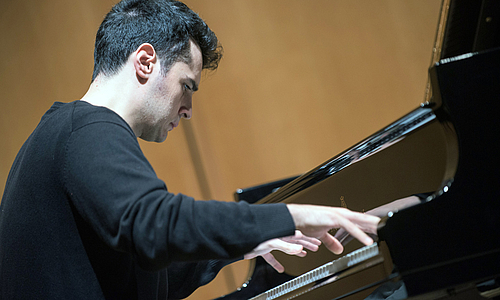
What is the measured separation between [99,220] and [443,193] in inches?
27.3

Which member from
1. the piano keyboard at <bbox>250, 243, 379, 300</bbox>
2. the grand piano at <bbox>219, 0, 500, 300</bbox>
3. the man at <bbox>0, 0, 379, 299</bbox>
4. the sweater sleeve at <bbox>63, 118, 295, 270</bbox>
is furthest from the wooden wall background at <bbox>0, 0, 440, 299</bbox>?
the sweater sleeve at <bbox>63, 118, 295, 270</bbox>

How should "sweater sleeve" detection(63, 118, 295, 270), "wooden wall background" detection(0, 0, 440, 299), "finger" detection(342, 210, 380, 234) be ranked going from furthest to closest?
1. "wooden wall background" detection(0, 0, 440, 299)
2. "finger" detection(342, 210, 380, 234)
3. "sweater sleeve" detection(63, 118, 295, 270)

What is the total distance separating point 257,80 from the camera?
3074 mm

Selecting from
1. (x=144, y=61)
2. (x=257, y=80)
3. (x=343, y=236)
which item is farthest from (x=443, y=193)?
(x=257, y=80)

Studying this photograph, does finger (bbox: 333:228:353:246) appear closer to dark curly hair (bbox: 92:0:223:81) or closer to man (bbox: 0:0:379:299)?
man (bbox: 0:0:379:299)

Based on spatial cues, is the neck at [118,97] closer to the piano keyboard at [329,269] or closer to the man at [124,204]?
the man at [124,204]

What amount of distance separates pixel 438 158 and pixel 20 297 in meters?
1.01

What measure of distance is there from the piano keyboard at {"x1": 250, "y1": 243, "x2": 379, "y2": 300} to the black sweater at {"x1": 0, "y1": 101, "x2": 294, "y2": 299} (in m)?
0.24

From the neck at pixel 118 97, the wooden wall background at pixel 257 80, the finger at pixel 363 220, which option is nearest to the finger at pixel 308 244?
the finger at pixel 363 220

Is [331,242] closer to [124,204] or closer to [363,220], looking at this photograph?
[363,220]

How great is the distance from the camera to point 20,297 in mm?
846

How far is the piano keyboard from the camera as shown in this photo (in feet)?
2.78

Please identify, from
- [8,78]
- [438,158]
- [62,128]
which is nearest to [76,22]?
[8,78]

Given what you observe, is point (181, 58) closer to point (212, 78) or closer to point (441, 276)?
point (441, 276)
